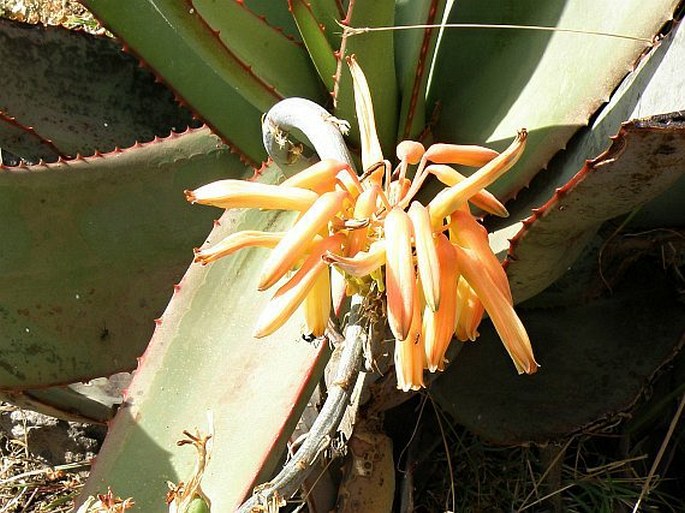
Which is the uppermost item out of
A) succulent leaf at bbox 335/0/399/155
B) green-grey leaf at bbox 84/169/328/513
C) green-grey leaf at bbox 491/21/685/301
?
succulent leaf at bbox 335/0/399/155

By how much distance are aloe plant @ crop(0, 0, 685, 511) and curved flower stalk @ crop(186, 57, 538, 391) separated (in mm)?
153

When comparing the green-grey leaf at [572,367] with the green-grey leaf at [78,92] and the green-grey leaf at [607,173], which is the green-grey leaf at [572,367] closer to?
the green-grey leaf at [607,173]

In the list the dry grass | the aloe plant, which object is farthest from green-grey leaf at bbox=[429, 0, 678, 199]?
the dry grass

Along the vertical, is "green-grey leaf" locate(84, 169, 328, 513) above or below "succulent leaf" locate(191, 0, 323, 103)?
below

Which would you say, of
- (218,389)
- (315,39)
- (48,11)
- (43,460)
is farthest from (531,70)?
(48,11)

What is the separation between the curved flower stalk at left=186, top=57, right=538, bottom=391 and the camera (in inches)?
24.3

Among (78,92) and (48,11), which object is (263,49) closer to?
(78,92)

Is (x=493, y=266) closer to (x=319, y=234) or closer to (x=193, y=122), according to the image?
(x=319, y=234)

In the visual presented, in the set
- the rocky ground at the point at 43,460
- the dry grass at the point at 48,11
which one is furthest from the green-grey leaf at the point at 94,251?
the dry grass at the point at 48,11

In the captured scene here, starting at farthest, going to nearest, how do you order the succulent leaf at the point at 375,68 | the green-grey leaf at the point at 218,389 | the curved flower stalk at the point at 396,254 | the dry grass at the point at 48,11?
the dry grass at the point at 48,11 < the succulent leaf at the point at 375,68 < the green-grey leaf at the point at 218,389 < the curved flower stalk at the point at 396,254

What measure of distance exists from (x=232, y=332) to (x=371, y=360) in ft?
1.14

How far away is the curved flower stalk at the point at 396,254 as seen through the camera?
2.03ft

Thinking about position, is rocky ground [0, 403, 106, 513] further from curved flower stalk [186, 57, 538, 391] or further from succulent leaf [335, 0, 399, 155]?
curved flower stalk [186, 57, 538, 391]

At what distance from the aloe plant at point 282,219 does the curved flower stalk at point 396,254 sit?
0.50 feet
